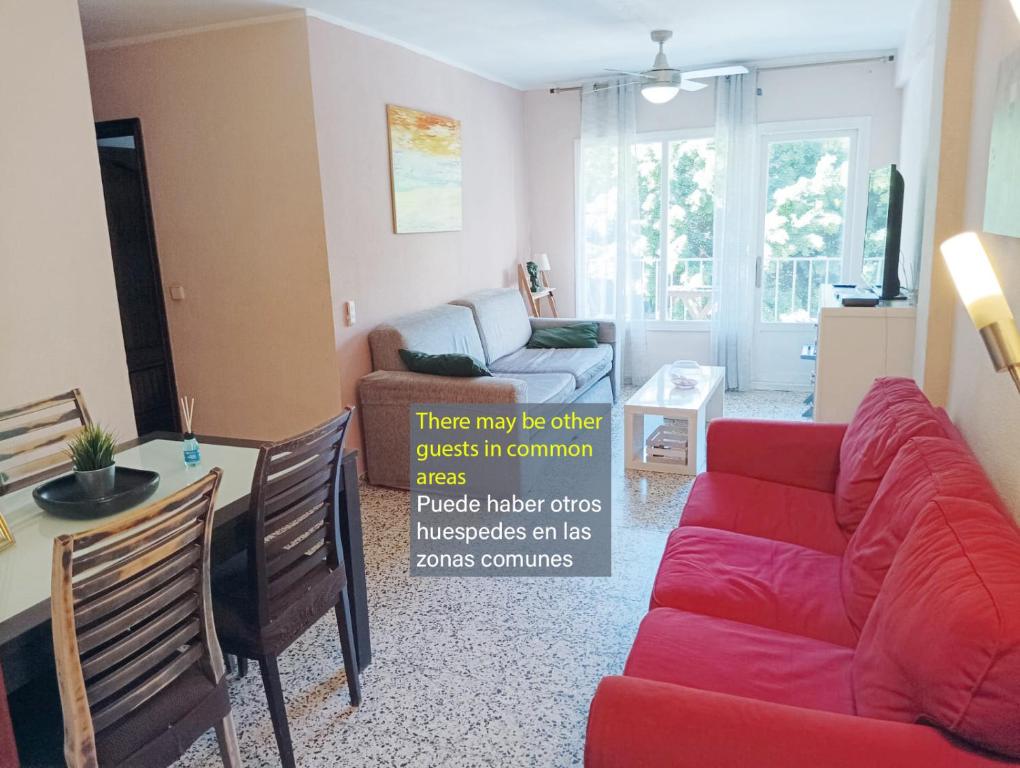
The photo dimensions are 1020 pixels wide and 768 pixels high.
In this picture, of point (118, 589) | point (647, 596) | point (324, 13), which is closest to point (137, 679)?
point (118, 589)

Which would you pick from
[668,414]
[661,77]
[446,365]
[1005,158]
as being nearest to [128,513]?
[446,365]

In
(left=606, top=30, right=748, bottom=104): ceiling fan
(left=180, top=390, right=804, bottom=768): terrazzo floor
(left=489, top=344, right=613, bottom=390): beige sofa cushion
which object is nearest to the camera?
(left=180, top=390, right=804, bottom=768): terrazzo floor

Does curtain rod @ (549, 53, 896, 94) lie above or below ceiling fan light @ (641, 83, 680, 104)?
above

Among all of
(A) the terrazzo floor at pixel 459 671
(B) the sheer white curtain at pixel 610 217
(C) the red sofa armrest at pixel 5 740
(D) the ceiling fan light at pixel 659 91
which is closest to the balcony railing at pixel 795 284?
(B) the sheer white curtain at pixel 610 217

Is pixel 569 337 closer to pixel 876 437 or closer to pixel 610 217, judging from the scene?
pixel 610 217

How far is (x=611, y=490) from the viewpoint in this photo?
12.5ft

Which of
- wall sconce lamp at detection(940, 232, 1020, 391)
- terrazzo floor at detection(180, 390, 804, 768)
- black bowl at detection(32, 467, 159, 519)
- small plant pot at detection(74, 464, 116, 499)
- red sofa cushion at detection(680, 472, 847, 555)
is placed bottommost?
terrazzo floor at detection(180, 390, 804, 768)

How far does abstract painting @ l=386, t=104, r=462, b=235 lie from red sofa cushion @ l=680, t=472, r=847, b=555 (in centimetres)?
263

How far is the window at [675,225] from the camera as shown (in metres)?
5.68

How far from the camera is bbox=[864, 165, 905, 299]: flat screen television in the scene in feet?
11.5

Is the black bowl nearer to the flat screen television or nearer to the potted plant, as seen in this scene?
the potted plant

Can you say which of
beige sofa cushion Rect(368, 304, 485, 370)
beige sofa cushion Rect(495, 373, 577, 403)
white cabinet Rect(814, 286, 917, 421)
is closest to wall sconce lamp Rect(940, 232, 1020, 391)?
white cabinet Rect(814, 286, 917, 421)

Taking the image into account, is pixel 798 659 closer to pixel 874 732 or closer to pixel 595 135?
pixel 874 732

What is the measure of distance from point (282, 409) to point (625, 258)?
312 centimetres
